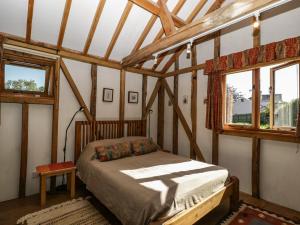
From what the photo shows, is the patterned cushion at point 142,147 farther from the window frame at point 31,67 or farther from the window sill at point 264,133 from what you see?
the window frame at point 31,67

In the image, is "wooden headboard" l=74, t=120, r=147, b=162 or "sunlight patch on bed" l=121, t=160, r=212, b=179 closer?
"sunlight patch on bed" l=121, t=160, r=212, b=179

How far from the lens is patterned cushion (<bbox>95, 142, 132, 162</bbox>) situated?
3137 millimetres

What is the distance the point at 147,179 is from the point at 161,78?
3.37 metres

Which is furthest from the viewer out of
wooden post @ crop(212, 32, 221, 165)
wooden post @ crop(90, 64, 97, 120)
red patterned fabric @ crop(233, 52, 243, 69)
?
wooden post @ crop(90, 64, 97, 120)

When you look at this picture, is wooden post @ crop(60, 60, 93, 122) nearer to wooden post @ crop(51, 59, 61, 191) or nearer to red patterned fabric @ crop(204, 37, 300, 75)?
wooden post @ crop(51, 59, 61, 191)

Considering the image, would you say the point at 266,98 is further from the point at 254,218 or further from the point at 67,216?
the point at 67,216

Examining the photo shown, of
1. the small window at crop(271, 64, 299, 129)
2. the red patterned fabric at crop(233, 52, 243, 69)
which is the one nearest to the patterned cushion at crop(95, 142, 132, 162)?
the red patterned fabric at crop(233, 52, 243, 69)

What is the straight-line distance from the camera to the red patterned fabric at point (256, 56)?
2.64 m

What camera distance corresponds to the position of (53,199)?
3.01 metres

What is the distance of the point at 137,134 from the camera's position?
4609mm

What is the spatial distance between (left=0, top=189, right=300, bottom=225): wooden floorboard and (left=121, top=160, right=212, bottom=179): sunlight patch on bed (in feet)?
2.22

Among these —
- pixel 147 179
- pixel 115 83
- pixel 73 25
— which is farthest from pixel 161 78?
pixel 147 179

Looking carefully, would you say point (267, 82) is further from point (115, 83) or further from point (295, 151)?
point (115, 83)

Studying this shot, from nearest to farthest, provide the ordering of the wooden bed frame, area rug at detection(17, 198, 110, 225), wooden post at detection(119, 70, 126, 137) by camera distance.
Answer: the wooden bed frame → area rug at detection(17, 198, 110, 225) → wooden post at detection(119, 70, 126, 137)
